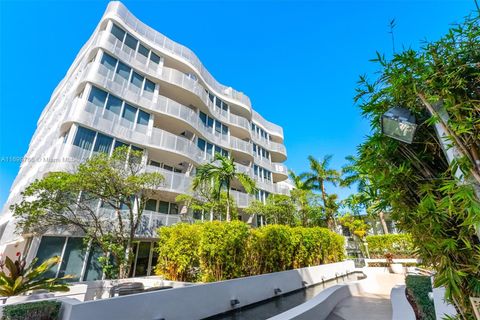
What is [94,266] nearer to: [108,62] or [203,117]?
[108,62]

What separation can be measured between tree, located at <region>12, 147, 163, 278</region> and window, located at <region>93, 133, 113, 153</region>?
2.02m

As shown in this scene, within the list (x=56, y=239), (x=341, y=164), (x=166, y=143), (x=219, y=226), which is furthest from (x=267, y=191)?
(x=56, y=239)

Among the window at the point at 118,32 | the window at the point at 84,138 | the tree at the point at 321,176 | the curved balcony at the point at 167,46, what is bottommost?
the window at the point at 84,138

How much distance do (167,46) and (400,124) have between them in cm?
1924

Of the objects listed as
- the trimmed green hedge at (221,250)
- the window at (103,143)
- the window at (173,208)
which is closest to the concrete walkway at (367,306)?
the trimmed green hedge at (221,250)

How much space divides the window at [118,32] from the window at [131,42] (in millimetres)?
348

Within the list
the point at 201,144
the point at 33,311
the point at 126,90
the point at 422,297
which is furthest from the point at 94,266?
the point at 422,297

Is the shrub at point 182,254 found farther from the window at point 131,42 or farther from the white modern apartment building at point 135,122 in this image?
Answer: the window at point 131,42

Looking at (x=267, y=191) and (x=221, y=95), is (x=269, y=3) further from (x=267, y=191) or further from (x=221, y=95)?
(x=267, y=191)

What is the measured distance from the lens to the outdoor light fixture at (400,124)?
195 centimetres

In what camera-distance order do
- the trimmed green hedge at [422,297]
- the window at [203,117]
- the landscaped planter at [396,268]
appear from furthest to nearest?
the window at [203,117] < the landscaped planter at [396,268] < the trimmed green hedge at [422,297]

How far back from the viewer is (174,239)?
8.92 m

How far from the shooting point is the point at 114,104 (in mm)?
13305

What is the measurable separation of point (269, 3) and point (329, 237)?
14.6 m
